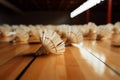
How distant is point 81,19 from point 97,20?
147 cm

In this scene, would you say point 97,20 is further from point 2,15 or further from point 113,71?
point 113,71

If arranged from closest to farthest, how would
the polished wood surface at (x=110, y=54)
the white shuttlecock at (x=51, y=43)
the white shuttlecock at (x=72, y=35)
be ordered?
the polished wood surface at (x=110, y=54) < the white shuttlecock at (x=51, y=43) < the white shuttlecock at (x=72, y=35)

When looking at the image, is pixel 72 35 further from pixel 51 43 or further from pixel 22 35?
pixel 22 35

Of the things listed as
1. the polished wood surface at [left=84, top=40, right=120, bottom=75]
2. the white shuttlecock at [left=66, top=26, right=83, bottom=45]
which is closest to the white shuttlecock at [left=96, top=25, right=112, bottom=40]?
the white shuttlecock at [left=66, top=26, right=83, bottom=45]

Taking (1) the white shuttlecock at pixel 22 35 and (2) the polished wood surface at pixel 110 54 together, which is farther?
(1) the white shuttlecock at pixel 22 35

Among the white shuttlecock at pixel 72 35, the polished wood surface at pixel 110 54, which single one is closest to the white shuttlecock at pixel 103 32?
the white shuttlecock at pixel 72 35

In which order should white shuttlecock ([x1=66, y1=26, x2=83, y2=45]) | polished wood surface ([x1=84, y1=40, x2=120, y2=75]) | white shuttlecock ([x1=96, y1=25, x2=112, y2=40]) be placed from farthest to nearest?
white shuttlecock ([x1=96, y1=25, x2=112, y2=40]) → white shuttlecock ([x1=66, y1=26, x2=83, y2=45]) → polished wood surface ([x1=84, y1=40, x2=120, y2=75])

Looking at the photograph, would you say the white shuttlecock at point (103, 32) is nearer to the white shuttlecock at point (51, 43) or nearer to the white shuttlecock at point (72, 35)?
the white shuttlecock at point (72, 35)

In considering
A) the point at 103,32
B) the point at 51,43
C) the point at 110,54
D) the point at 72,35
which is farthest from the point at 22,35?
the point at 110,54

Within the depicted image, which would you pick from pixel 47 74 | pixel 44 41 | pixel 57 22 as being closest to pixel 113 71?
pixel 47 74

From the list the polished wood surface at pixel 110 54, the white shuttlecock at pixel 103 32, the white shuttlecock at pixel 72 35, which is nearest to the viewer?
the polished wood surface at pixel 110 54

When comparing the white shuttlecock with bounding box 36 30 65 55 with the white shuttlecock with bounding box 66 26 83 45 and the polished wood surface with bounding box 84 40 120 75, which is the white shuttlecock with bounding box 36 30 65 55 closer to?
the polished wood surface with bounding box 84 40 120 75

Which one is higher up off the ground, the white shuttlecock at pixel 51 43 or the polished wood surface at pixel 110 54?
the white shuttlecock at pixel 51 43

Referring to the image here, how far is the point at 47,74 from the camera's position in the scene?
4.04 feet
